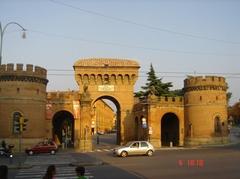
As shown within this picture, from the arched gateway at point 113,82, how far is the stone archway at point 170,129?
4645mm

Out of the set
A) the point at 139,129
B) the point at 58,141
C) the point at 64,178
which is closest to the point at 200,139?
the point at 139,129

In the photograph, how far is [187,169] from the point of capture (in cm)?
2273

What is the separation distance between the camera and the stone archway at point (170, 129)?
5697 cm

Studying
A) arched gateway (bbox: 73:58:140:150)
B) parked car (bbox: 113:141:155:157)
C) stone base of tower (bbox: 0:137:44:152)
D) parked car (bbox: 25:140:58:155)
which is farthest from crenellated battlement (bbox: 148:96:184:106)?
parked car (bbox: 113:141:155:157)

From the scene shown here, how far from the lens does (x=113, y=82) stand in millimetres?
61438

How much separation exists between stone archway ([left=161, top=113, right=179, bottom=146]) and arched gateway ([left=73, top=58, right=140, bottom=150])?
4.64 m

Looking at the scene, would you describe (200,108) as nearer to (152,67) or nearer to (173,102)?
(173,102)

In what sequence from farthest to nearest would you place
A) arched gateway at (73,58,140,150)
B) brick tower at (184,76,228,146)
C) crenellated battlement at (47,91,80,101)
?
arched gateway at (73,58,140,150), crenellated battlement at (47,91,80,101), brick tower at (184,76,228,146)

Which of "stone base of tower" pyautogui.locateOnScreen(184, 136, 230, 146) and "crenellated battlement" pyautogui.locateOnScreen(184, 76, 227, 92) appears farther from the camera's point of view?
"crenellated battlement" pyautogui.locateOnScreen(184, 76, 227, 92)

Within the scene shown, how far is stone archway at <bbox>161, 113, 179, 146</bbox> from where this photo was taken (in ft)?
187

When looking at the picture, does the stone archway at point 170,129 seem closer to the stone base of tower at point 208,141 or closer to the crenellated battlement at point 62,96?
the stone base of tower at point 208,141
